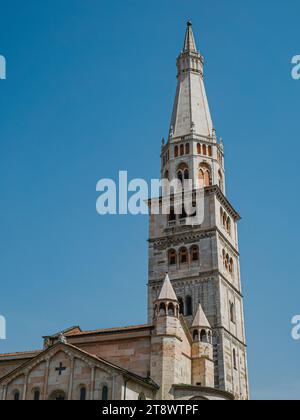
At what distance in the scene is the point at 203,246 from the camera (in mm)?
61844

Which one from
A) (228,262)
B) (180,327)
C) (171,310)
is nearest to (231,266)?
(228,262)

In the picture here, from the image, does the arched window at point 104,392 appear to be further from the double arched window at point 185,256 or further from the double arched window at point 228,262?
the double arched window at point 228,262

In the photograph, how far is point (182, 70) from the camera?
7519cm

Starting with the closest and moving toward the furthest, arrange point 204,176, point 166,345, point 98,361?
1. point 98,361
2. point 166,345
3. point 204,176

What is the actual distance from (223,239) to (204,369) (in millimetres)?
20091

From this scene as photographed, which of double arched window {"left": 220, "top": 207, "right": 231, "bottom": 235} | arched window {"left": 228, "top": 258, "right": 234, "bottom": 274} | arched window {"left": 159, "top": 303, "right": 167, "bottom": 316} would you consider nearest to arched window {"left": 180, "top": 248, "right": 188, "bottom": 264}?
arched window {"left": 228, "top": 258, "right": 234, "bottom": 274}

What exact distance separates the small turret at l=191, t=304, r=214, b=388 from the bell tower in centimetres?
717

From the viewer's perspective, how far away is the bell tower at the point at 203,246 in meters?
57.8

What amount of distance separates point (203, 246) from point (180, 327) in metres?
17.9

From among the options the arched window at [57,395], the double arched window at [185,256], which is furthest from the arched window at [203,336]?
the double arched window at [185,256]

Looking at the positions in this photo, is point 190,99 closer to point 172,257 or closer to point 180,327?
point 172,257

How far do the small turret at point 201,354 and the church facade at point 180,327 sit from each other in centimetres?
8

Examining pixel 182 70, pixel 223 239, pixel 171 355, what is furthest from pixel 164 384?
pixel 182 70
